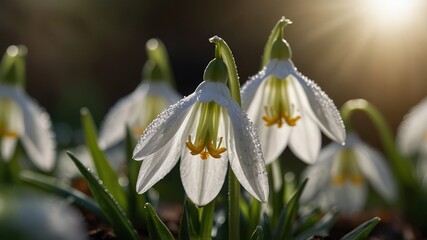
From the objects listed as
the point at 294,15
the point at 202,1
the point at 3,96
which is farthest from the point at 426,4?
the point at 3,96

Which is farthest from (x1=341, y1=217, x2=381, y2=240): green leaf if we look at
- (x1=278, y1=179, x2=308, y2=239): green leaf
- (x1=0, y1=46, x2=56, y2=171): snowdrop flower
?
(x1=0, y1=46, x2=56, y2=171): snowdrop flower

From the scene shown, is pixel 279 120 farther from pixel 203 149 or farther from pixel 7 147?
pixel 7 147

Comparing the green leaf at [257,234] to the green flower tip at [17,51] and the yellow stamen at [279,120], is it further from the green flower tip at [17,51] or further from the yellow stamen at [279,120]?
the green flower tip at [17,51]

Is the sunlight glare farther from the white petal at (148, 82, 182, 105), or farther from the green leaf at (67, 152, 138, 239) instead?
the green leaf at (67, 152, 138, 239)

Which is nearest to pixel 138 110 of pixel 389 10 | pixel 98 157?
pixel 98 157

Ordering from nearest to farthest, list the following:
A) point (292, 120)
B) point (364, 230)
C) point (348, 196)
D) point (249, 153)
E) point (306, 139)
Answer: point (249, 153) → point (364, 230) → point (292, 120) → point (306, 139) → point (348, 196)
